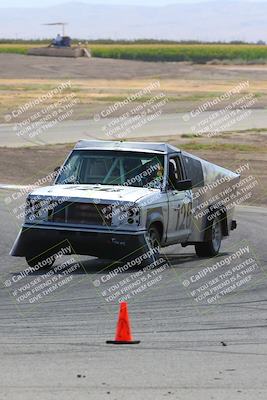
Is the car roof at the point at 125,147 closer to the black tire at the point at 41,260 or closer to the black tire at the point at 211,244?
the black tire at the point at 211,244

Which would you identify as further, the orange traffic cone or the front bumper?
the front bumper

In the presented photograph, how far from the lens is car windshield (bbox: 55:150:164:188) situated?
15289mm

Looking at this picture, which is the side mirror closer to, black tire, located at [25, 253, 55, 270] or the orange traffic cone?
black tire, located at [25, 253, 55, 270]

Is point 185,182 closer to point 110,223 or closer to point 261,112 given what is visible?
point 110,223

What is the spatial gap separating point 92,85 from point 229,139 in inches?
1402

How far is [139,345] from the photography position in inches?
371

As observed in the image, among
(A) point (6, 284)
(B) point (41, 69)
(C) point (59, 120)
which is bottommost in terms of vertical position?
(B) point (41, 69)

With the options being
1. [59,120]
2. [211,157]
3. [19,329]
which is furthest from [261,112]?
→ [19,329]

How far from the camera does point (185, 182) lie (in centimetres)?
1520

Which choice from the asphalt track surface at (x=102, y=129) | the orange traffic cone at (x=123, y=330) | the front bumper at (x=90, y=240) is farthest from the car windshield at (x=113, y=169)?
the asphalt track surface at (x=102, y=129)

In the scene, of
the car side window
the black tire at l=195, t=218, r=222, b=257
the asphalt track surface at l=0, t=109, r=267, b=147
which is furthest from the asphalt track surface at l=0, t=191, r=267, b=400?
the asphalt track surface at l=0, t=109, r=267, b=147

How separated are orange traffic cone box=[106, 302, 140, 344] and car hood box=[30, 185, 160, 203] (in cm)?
491

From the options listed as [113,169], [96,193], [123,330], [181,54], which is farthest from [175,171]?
[181,54]

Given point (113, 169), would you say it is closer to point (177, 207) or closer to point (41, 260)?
point (177, 207)
